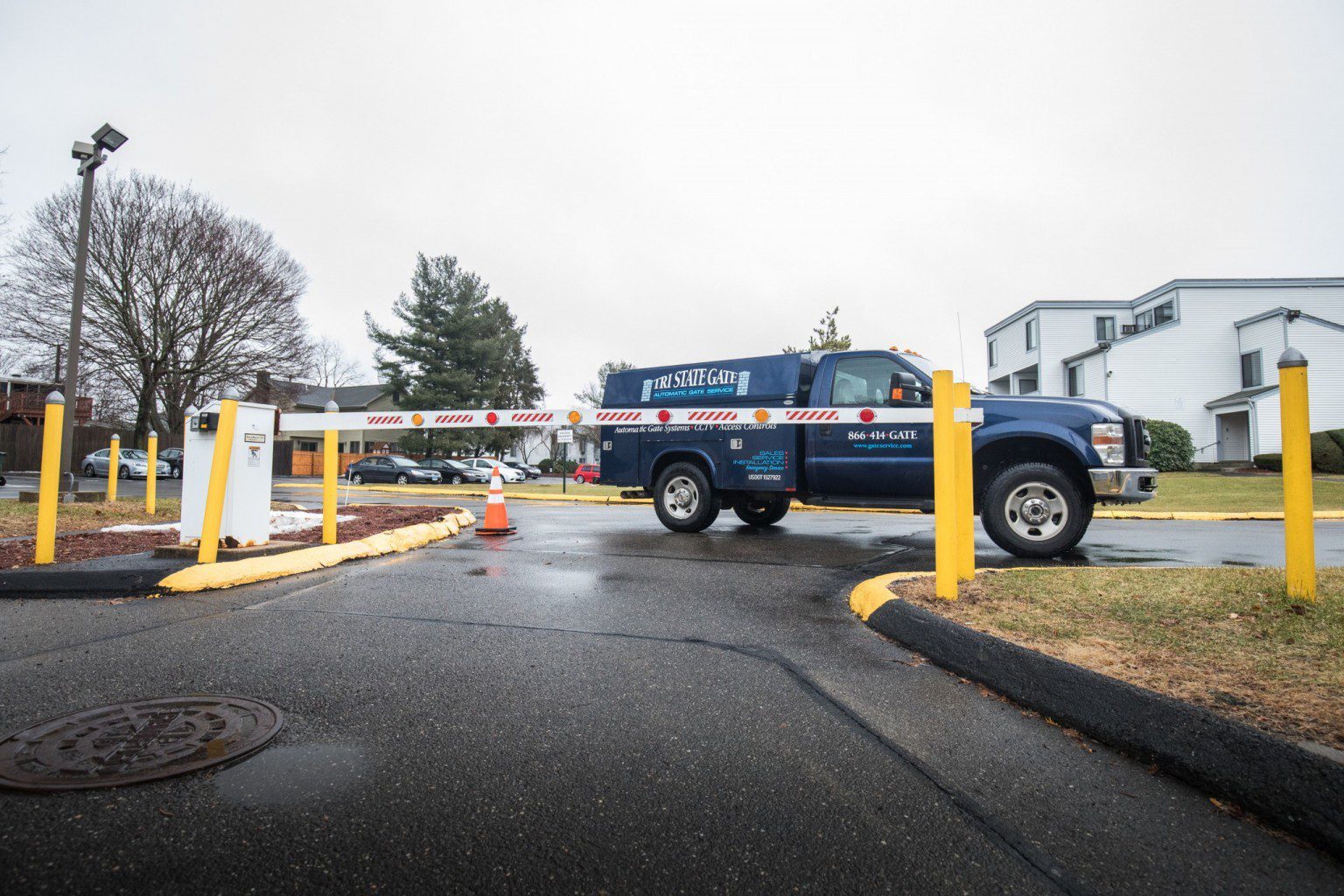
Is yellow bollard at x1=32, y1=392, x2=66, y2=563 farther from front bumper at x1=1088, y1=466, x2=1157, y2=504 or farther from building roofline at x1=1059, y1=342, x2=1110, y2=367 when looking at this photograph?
building roofline at x1=1059, y1=342, x2=1110, y2=367

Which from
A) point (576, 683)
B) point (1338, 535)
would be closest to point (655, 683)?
point (576, 683)

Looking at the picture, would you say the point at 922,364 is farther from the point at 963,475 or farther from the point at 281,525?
the point at 281,525

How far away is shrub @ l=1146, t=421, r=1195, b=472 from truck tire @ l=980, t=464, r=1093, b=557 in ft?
79.2

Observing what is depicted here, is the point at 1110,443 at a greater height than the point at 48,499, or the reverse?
the point at 1110,443

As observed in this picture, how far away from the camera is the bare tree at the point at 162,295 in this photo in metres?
26.7

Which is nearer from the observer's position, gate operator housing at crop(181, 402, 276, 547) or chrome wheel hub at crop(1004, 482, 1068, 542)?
gate operator housing at crop(181, 402, 276, 547)

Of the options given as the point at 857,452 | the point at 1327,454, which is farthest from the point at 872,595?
the point at 1327,454

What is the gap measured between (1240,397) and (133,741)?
35276mm

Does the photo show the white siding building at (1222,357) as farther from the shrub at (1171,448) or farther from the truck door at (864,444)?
the truck door at (864,444)

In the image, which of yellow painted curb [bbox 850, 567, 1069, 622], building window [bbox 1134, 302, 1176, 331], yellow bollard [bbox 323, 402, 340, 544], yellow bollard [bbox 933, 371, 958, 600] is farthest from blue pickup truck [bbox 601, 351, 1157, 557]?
building window [bbox 1134, 302, 1176, 331]

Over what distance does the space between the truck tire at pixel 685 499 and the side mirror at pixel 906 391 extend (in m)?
2.68

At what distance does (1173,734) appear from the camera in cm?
245

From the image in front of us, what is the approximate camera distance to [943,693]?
3.17 m

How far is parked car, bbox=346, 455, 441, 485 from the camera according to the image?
3288cm
